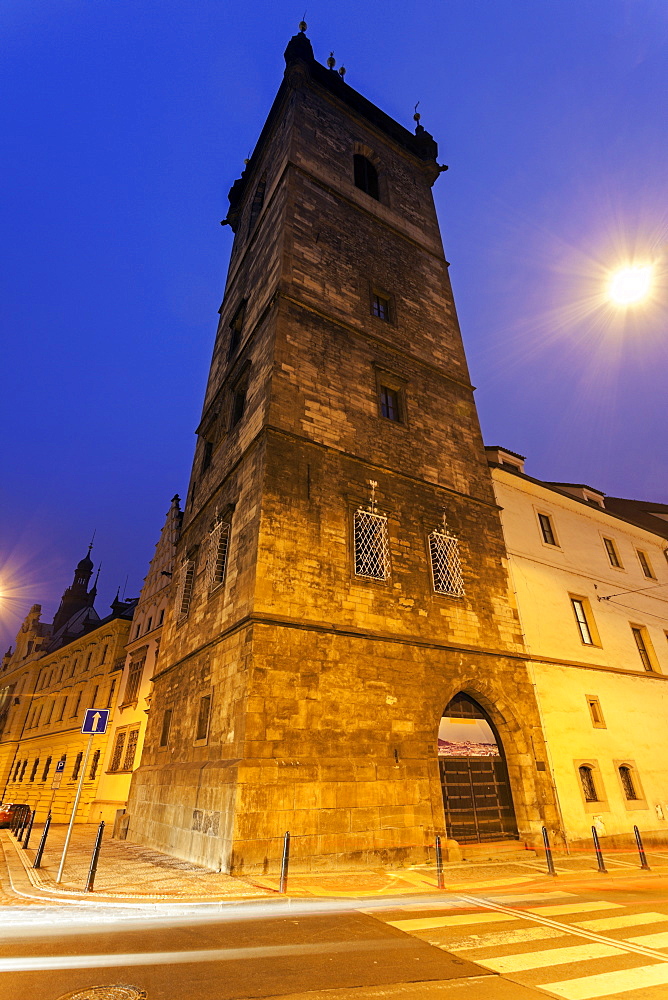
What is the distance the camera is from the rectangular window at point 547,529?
16797mm

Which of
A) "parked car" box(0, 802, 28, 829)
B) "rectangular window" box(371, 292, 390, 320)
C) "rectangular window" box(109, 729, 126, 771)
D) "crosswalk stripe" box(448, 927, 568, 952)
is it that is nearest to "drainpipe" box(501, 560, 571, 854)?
"crosswalk stripe" box(448, 927, 568, 952)

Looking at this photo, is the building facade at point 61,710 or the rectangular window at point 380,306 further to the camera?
the building facade at point 61,710

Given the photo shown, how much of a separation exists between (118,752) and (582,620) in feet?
65.7

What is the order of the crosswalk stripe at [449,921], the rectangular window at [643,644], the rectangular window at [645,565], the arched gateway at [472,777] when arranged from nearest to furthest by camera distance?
1. the crosswalk stripe at [449,921]
2. the arched gateway at [472,777]
3. the rectangular window at [643,644]
4. the rectangular window at [645,565]

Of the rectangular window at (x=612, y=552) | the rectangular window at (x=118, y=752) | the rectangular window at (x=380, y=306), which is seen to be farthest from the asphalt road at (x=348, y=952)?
the rectangular window at (x=118, y=752)

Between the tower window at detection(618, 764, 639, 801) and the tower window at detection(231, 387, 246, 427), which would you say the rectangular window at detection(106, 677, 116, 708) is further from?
the tower window at detection(618, 764, 639, 801)

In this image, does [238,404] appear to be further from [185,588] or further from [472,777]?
[472,777]

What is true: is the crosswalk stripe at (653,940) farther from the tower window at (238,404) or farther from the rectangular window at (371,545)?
the tower window at (238,404)

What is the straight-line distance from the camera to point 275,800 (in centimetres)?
832

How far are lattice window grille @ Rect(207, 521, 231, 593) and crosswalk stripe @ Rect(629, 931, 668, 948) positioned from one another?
29.6ft

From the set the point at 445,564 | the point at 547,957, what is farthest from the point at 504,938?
the point at 445,564

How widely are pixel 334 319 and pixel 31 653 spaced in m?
47.7

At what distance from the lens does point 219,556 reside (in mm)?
12320

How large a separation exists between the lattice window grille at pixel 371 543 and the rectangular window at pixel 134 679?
52.3ft
